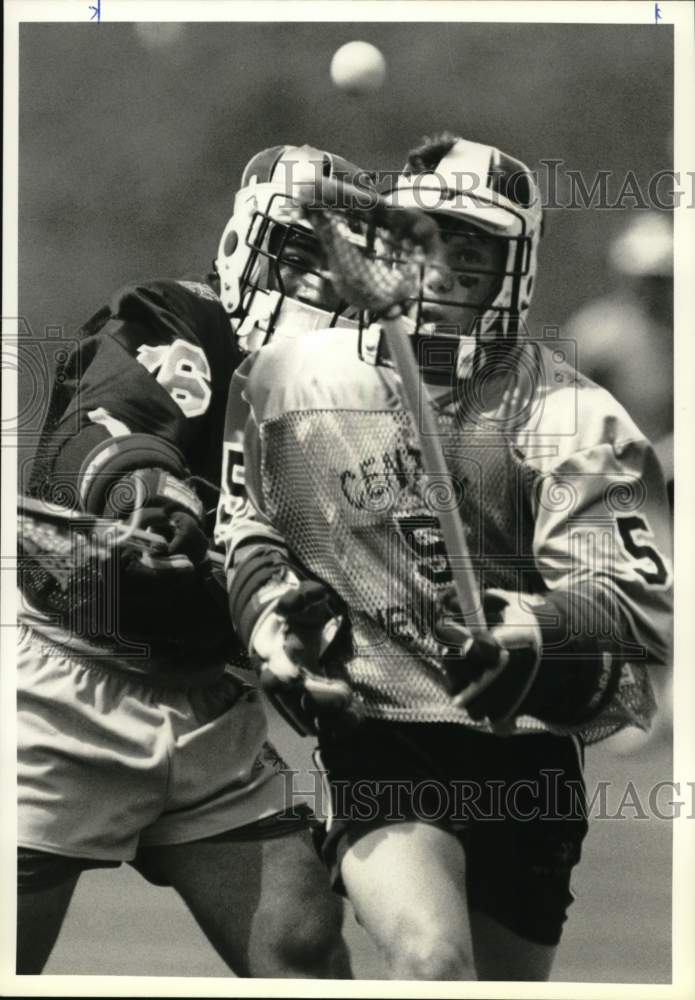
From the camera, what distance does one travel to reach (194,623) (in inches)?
97.7

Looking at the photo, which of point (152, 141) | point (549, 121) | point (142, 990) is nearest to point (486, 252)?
point (549, 121)

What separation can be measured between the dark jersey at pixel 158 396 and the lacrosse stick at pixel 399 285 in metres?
0.28

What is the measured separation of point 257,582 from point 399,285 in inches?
26.7

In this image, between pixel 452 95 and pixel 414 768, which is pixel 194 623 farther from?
pixel 452 95

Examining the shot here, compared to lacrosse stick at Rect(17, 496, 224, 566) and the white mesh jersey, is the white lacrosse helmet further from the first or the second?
lacrosse stick at Rect(17, 496, 224, 566)

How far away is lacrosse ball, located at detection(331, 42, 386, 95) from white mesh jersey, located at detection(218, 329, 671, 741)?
53 cm

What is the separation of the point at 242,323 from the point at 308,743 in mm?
895

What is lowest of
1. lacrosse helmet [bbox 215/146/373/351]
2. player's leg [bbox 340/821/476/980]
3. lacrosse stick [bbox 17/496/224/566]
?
player's leg [bbox 340/821/476/980]

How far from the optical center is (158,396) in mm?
2473

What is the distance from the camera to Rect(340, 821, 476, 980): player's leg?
2393 millimetres

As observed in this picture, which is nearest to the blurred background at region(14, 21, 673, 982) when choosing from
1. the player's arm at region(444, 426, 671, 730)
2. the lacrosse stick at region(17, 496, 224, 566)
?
the player's arm at region(444, 426, 671, 730)

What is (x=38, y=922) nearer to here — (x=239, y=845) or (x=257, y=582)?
(x=239, y=845)

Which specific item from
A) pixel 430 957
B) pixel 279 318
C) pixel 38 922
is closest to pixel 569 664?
pixel 430 957

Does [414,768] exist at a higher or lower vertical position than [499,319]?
lower
